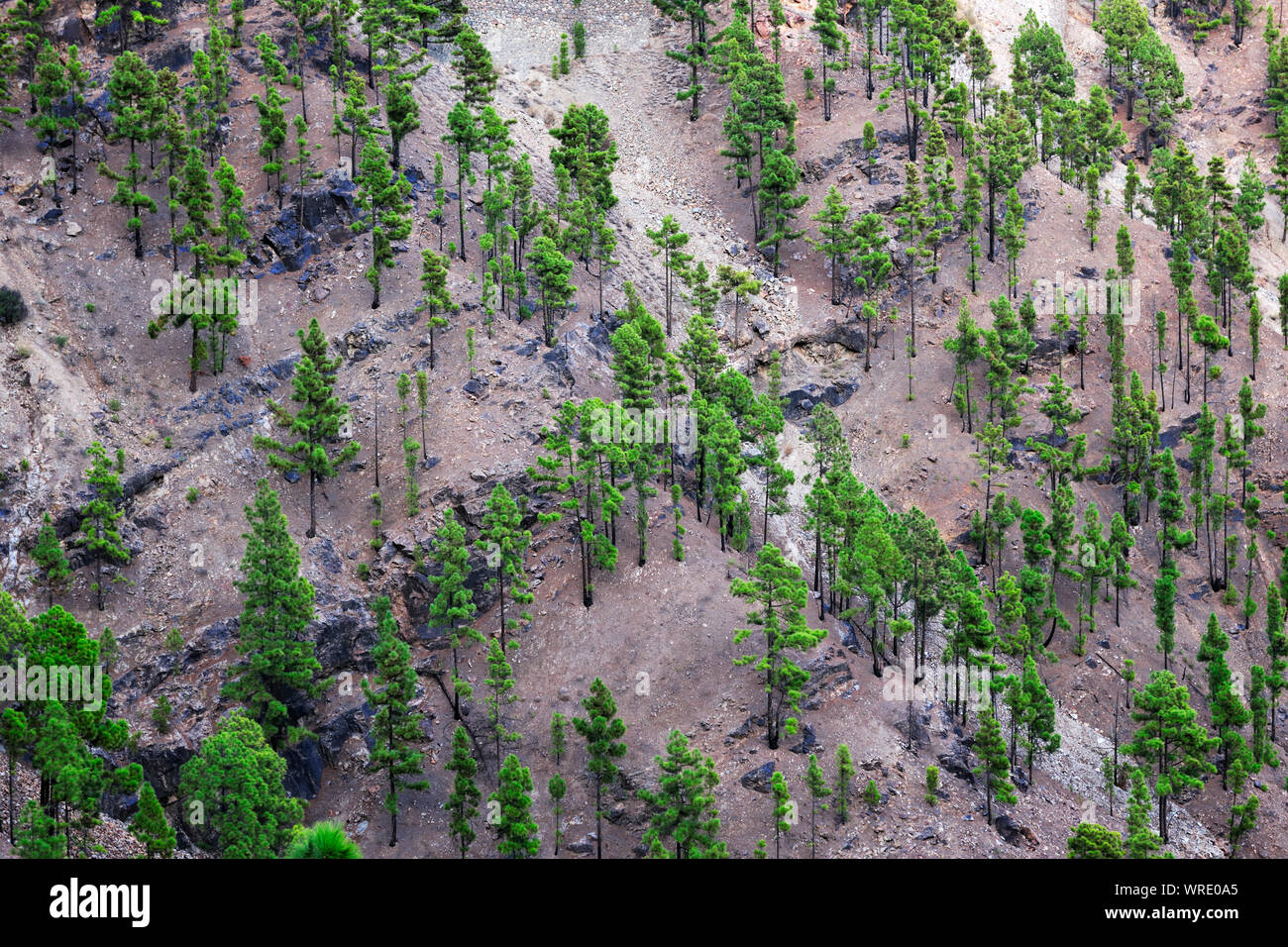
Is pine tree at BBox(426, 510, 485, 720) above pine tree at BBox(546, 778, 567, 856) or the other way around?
above

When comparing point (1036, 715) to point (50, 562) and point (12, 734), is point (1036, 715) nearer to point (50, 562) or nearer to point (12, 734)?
point (12, 734)

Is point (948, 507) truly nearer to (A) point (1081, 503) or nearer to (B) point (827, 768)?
(A) point (1081, 503)

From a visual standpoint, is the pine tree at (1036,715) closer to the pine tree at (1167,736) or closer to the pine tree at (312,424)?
the pine tree at (1167,736)

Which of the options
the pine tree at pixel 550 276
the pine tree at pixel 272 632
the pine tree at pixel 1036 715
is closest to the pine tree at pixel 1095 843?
the pine tree at pixel 1036 715

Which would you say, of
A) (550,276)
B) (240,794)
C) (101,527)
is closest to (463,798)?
(240,794)

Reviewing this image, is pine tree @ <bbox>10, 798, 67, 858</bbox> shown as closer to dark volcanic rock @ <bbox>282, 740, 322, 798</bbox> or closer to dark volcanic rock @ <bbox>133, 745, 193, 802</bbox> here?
dark volcanic rock @ <bbox>133, 745, 193, 802</bbox>

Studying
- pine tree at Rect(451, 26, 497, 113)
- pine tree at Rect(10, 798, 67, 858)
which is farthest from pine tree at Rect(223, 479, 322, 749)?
pine tree at Rect(451, 26, 497, 113)

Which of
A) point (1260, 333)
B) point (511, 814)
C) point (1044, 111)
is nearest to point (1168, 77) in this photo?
point (1044, 111)
